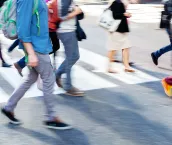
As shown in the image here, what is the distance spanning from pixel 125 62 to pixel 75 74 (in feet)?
2.94

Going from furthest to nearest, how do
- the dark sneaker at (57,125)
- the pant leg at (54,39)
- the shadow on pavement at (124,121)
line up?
the pant leg at (54,39)
the dark sneaker at (57,125)
the shadow on pavement at (124,121)

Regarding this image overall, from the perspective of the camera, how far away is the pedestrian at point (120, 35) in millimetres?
7184

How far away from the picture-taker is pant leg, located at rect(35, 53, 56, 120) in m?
4.61

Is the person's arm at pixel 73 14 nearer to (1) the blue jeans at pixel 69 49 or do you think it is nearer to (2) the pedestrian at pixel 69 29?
(2) the pedestrian at pixel 69 29

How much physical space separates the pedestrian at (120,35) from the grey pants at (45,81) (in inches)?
109

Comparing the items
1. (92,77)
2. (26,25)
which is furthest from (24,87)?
(92,77)

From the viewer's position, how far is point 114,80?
714cm

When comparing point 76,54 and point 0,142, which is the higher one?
point 76,54

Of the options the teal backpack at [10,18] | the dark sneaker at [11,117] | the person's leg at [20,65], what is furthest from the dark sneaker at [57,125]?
the person's leg at [20,65]

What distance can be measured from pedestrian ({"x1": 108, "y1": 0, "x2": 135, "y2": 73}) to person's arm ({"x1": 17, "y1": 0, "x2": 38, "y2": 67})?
302 centimetres

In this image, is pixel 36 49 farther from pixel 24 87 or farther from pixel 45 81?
pixel 24 87

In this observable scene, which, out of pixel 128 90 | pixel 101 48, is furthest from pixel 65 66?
pixel 101 48

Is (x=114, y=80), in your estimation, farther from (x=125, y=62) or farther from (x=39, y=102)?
(x=39, y=102)

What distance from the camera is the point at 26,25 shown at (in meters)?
4.34
